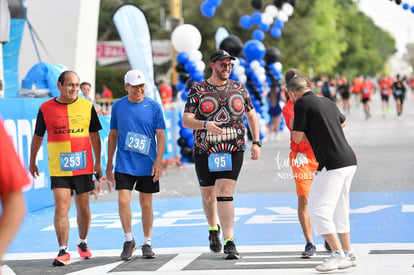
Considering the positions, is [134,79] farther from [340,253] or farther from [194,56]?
[194,56]

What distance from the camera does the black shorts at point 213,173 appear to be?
8.52 meters

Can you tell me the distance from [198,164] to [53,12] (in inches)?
577

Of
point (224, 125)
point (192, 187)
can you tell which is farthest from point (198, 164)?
point (192, 187)

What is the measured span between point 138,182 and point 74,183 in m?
0.59

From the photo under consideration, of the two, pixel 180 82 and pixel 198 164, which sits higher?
pixel 180 82

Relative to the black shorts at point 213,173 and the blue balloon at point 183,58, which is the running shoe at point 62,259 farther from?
the blue balloon at point 183,58

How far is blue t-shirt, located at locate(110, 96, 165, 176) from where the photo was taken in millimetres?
8656

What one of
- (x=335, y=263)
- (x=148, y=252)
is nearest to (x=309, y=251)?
(x=335, y=263)

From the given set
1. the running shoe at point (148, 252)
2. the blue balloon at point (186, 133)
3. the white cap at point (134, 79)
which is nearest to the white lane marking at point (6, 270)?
the running shoe at point (148, 252)

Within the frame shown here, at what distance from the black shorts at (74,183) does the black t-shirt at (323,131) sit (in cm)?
229

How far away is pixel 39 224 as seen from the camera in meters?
11.6

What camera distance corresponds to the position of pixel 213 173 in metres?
8.64

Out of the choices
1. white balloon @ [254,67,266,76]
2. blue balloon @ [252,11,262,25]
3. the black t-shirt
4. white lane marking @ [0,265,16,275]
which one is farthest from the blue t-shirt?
blue balloon @ [252,11,262,25]

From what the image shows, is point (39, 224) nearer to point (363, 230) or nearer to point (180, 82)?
point (363, 230)
